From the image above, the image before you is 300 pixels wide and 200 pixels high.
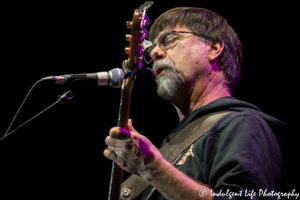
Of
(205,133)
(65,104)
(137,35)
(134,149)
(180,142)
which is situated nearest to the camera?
(134,149)

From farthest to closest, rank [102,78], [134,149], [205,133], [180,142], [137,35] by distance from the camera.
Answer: [180,142] → [205,133] → [102,78] → [137,35] → [134,149]

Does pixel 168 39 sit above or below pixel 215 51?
above

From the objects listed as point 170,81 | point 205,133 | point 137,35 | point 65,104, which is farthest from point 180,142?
point 65,104

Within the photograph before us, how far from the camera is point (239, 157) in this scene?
1.49 metres

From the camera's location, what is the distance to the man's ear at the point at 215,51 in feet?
7.85

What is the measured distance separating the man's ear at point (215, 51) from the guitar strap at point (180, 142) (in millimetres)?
541

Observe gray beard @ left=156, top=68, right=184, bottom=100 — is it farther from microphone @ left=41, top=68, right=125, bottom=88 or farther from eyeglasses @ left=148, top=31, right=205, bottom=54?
microphone @ left=41, top=68, right=125, bottom=88

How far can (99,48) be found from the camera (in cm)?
349

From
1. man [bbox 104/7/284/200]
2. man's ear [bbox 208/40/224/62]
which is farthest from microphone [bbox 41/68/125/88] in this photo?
man's ear [bbox 208/40/224/62]

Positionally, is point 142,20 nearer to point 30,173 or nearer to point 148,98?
point 148,98

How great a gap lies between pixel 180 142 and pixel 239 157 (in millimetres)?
556

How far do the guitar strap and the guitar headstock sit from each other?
55 cm

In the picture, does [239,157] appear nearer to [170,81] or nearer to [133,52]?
[133,52]

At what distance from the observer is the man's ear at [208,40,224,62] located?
239cm
